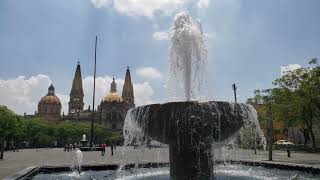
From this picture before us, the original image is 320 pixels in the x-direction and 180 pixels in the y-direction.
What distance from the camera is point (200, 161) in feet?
34.3

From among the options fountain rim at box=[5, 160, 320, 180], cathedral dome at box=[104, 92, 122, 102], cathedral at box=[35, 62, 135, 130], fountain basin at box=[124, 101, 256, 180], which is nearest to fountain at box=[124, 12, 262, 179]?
fountain basin at box=[124, 101, 256, 180]

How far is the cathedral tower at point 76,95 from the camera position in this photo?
144m

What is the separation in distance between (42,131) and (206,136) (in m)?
86.9

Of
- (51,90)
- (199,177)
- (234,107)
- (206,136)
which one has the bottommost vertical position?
(199,177)

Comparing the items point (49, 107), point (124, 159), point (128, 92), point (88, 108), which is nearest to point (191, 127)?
point (124, 159)

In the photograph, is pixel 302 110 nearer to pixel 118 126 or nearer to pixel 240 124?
pixel 240 124

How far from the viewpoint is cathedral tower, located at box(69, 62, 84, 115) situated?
471ft

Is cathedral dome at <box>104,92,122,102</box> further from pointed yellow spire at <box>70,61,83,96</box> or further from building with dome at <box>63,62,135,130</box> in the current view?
pointed yellow spire at <box>70,61,83,96</box>

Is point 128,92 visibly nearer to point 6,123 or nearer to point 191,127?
point 6,123

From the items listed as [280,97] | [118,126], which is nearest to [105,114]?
[118,126]

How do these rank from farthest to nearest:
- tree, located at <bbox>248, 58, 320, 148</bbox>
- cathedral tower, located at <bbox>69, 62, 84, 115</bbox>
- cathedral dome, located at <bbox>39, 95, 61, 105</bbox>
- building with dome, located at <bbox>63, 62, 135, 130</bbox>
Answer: cathedral dome, located at <bbox>39, 95, 61, 105</bbox>
cathedral tower, located at <bbox>69, 62, 84, 115</bbox>
building with dome, located at <bbox>63, 62, 135, 130</bbox>
tree, located at <bbox>248, 58, 320, 148</bbox>

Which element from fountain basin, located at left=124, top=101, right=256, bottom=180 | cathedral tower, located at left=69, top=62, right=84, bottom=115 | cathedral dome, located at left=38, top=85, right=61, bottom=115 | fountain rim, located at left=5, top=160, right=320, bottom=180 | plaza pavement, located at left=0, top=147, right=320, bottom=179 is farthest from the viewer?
cathedral dome, located at left=38, top=85, right=61, bottom=115

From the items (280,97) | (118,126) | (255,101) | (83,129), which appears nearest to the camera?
(280,97)

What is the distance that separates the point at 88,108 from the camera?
156 metres
